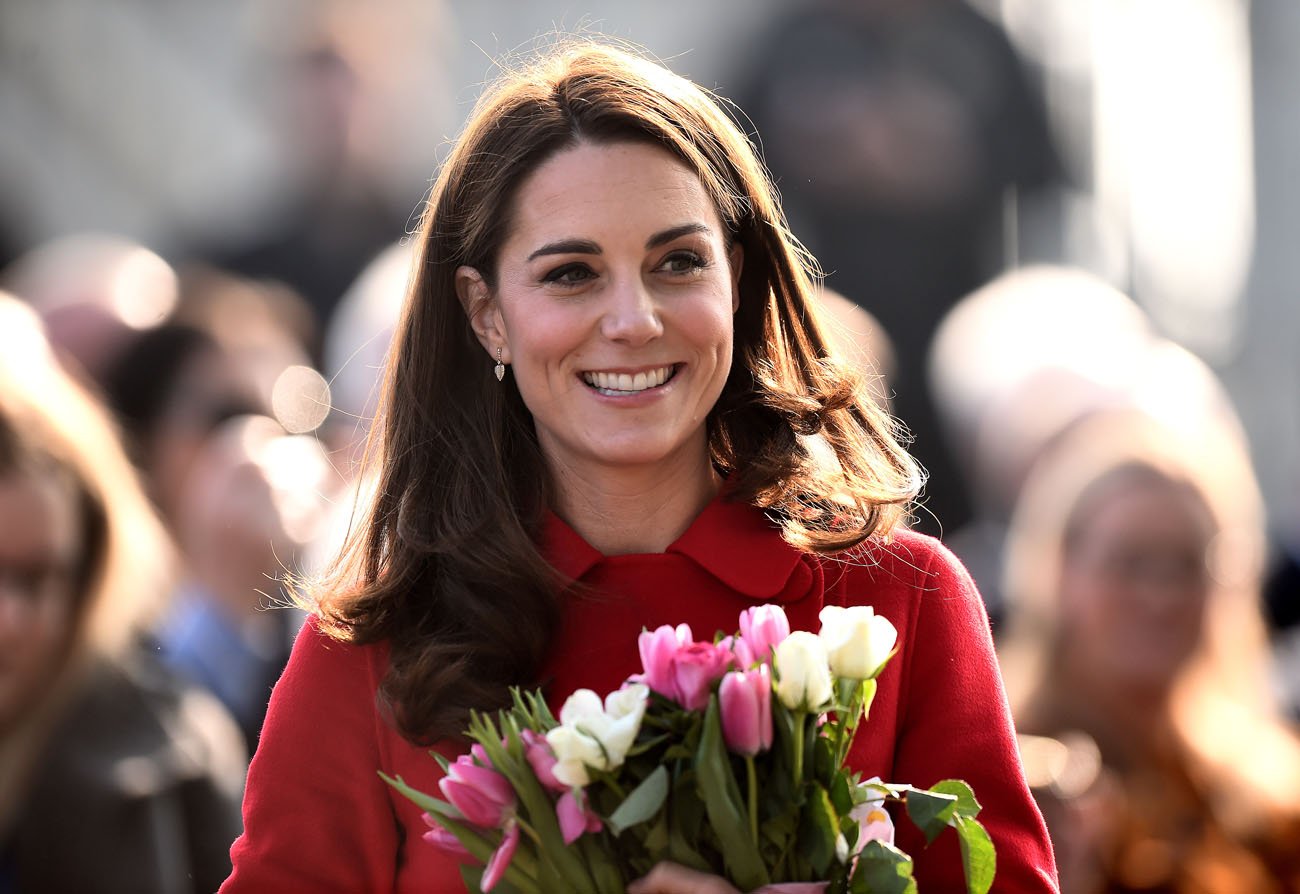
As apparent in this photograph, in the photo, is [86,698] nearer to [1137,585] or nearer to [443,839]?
[443,839]

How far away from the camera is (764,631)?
9.73 feet

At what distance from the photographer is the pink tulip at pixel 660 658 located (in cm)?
291

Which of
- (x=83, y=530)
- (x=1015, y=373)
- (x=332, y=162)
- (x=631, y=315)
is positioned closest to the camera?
(x=631, y=315)

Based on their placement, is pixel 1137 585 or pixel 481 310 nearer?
pixel 481 310

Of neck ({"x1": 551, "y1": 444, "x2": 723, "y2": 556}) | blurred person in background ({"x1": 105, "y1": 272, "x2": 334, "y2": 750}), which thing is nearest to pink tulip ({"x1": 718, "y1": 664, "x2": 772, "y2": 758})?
neck ({"x1": 551, "y1": 444, "x2": 723, "y2": 556})

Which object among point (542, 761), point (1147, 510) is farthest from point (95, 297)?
point (542, 761)

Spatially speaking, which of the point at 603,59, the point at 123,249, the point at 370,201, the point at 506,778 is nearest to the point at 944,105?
the point at 370,201

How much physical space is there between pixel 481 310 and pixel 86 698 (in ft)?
5.36

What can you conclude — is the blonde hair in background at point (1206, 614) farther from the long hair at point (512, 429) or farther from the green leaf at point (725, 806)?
the green leaf at point (725, 806)

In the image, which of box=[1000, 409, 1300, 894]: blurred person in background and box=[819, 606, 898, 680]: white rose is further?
box=[1000, 409, 1300, 894]: blurred person in background

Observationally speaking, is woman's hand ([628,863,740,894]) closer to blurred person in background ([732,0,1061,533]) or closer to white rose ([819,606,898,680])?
white rose ([819,606,898,680])

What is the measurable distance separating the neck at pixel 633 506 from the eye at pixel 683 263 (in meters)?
0.36

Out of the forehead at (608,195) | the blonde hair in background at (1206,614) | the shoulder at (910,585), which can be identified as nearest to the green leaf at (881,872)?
the shoulder at (910,585)

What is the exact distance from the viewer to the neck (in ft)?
12.0
